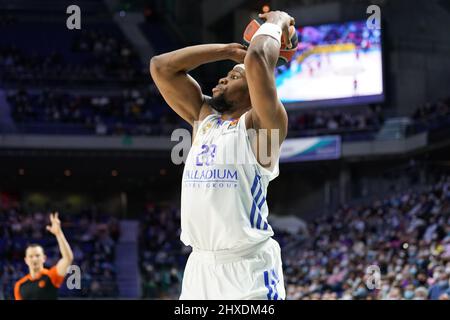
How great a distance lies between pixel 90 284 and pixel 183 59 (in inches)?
650

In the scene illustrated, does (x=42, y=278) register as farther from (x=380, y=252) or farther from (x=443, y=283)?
(x=380, y=252)

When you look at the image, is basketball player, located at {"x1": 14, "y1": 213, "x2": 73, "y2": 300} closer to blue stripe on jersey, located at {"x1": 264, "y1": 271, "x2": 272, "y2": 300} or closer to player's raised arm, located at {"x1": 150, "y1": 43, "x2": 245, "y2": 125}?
player's raised arm, located at {"x1": 150, "y1": 43, "x2": 245, "y2": 125}

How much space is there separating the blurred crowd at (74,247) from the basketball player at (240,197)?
15.0 meters

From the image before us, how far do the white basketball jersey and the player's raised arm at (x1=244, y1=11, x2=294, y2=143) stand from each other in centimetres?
19

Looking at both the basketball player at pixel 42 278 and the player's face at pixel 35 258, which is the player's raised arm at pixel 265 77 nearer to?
the basketball player at pixel 42 278

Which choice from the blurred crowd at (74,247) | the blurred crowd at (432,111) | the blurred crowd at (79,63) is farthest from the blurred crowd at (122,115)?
the blurred crowd at (74,247)

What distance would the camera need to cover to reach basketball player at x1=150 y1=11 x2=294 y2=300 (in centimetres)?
390

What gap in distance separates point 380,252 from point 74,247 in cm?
861

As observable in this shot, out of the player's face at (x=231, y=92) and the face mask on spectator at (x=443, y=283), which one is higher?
the player's face at (x=231, y=92)

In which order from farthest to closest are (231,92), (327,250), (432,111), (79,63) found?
(79,63) < (432,111) < (327,250) < (231,92)

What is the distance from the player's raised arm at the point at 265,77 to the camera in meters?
3.83

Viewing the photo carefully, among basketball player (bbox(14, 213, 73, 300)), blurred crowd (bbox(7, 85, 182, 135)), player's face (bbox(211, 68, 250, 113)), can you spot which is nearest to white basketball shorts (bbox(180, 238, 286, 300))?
player's face (bbox(211, 68, 250, 113))

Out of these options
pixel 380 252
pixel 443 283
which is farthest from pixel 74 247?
pixel 443 283

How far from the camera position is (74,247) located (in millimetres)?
22000
